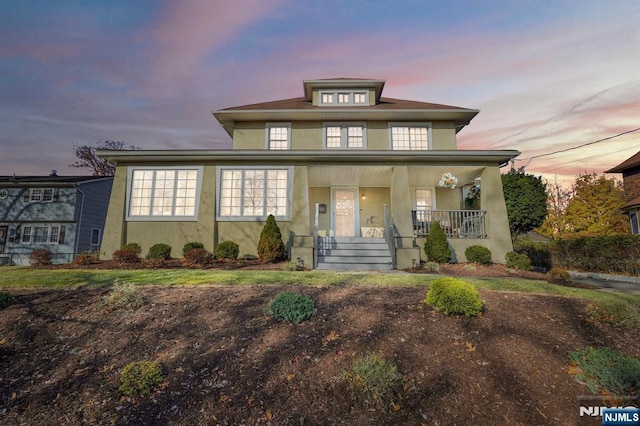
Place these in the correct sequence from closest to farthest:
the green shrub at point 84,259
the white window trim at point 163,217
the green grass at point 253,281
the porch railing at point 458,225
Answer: the green grass at point 253,281
the green shrub at point 84,259
the porch railing at point 458,225
the white window trim at point 163,217

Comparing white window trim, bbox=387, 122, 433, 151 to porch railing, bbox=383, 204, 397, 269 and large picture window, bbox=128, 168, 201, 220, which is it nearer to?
porch railing, bbox=383, 204, 397, 269

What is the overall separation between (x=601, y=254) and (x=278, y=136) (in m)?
15.1

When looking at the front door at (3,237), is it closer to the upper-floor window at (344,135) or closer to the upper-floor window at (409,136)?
the upper-floor window at (344,135)

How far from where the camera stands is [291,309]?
452 cm

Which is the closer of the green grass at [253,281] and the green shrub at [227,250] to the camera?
the green grass at [253,281]

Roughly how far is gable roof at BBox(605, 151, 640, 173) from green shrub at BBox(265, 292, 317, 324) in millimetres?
27291

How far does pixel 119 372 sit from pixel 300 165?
973 centimetres

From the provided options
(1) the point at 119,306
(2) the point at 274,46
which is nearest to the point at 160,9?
(2) the point at 274,46

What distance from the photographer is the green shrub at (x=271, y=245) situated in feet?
33.6

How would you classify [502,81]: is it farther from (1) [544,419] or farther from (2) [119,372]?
(2) [119,372]

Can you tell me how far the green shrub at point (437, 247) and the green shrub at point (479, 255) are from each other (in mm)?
924

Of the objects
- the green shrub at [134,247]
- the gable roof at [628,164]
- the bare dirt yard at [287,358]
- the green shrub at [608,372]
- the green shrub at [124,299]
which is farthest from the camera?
the gable roof at [628,164]

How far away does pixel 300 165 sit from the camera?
39.8 ft

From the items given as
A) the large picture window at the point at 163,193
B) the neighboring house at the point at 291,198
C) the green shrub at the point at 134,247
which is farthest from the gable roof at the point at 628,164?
the green shrub at the point at 134,247
